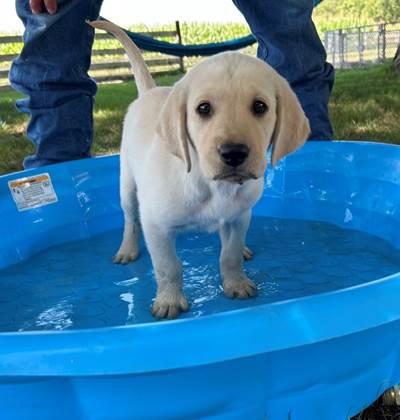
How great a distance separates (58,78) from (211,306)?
152 cm

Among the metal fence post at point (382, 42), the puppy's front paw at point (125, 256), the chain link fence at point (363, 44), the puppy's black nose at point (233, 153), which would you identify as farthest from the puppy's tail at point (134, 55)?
the metal fence post at point (382, 42)

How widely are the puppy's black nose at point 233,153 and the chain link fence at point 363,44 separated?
1314 centimetres

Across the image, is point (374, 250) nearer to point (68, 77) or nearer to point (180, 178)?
point (180, 178)

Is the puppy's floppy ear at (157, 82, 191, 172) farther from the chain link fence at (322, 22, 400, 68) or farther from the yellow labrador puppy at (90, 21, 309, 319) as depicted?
the chain link fence at (322, 22, 400, 68)

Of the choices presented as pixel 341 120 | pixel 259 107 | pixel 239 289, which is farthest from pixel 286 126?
pixel 341 120

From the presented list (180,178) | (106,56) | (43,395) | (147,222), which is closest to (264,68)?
(180,178)

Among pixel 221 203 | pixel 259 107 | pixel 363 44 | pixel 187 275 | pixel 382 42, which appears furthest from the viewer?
pixel 363 44

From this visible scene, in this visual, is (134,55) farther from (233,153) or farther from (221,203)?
(233,153)

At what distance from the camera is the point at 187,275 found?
2191 mm

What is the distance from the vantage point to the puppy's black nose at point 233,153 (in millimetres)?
1336

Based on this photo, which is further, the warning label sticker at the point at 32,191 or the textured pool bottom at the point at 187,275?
the warning label sticker at the point at 32,191

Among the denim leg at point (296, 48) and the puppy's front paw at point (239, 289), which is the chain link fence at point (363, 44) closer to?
the denim leg at point (296, 48)

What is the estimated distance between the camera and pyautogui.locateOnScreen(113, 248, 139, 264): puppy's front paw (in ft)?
7.70

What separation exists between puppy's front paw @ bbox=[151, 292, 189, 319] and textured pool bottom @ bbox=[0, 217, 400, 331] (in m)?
0.03
